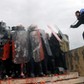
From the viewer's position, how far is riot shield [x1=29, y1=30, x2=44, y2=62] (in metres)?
6.84

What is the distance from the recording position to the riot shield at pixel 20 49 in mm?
6770

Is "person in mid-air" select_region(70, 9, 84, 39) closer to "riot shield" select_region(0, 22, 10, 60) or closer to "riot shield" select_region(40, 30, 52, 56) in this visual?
"riot shield" select_region(40, 30, 52, 56)

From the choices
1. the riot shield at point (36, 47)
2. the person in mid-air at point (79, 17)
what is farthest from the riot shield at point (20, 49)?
the person in mid-air at point (79, 17)

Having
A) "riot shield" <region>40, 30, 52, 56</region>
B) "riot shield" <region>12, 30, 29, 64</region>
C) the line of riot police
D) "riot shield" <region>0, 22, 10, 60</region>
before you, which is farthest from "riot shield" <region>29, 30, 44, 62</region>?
"riot shield" <region>0, 22, 10, 60</region>

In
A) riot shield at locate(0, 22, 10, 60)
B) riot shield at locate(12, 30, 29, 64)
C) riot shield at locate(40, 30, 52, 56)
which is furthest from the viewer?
riot shield at locate(40, 30, 52, 56)

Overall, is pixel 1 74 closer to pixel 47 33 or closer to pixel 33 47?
pixel 33 47

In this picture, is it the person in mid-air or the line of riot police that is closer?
the line of riot police

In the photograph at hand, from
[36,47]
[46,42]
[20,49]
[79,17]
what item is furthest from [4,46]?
[79,17]

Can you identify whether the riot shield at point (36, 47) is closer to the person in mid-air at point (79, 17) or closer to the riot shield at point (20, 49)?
the riot shield at point (20, 49)

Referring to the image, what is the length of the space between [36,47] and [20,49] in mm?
367

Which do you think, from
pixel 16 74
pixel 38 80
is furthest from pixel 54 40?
pixel 38 80

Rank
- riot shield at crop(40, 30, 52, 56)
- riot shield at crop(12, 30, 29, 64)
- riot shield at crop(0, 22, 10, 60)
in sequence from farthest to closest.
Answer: riot shield at crop(40, 30, 52, 56)
riot shield at crop(0, 22, 10, 60)
riot shield at crop(12, 30, 29, 64)

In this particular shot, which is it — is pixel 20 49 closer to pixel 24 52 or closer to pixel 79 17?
pixel 24 52

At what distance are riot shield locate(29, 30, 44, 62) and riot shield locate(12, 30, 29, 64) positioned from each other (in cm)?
16
